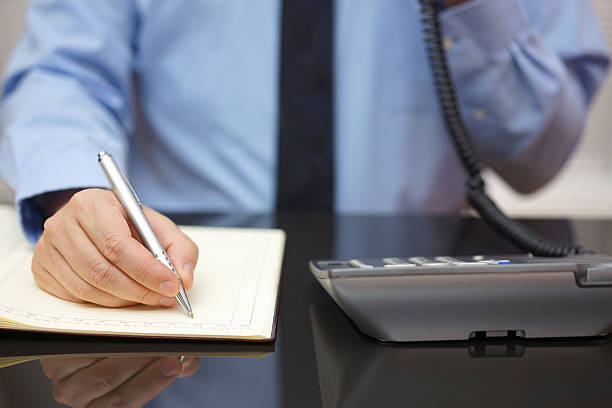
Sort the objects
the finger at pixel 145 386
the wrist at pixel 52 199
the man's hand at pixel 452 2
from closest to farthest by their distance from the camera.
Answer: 1. the finger at pixel 145 386
2. the wrist at pixel 52 199
3. the man's hand at pixel 452 2

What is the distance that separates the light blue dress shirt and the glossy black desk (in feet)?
1.45

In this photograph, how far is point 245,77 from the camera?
80cm

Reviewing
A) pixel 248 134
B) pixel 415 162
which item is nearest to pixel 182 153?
pixel 248 134

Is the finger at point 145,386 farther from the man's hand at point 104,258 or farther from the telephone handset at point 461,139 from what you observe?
the telephone handset at point 461,139

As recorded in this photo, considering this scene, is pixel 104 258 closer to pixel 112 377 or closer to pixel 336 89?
pixel 112 377

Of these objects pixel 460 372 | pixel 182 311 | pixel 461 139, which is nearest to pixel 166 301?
pixel 182 311

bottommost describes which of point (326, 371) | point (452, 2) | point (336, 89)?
point (326, 371)

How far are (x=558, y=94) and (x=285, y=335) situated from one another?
1.96ft

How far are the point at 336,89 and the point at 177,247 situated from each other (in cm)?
52

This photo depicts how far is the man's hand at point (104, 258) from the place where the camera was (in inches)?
12.4

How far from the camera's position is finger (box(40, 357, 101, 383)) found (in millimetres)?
268

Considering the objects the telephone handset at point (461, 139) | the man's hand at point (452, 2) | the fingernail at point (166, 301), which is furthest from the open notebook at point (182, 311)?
the man's hand at point (452, 2)

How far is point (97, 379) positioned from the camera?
0.26m

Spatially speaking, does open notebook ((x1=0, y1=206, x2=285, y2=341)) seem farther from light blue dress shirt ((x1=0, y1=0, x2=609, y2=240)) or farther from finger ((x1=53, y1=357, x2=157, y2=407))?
light blue dress shirt ((x1=0, y1=0, x2=609, y2=240))
